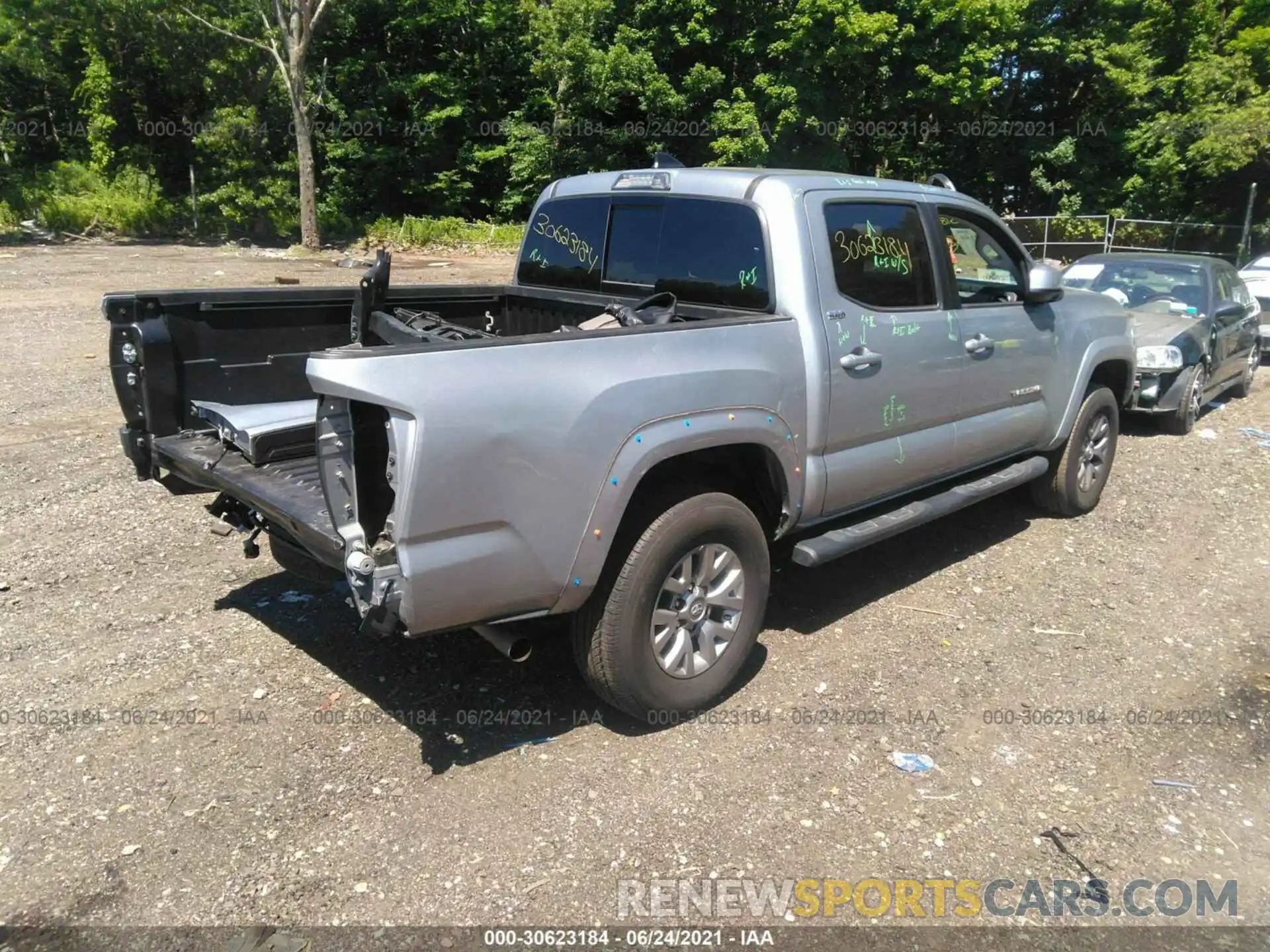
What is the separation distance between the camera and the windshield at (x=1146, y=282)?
9.83 m

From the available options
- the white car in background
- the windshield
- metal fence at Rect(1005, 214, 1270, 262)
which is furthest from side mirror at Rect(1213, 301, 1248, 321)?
metal fence at Rect(1005, 214, 1270, 262)

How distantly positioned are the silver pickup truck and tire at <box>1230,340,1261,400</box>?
6758 millimetres

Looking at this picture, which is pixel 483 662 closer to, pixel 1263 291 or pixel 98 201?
pixel 1263 291

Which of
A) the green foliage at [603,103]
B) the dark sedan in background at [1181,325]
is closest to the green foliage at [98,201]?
the green foliage at [603,103]

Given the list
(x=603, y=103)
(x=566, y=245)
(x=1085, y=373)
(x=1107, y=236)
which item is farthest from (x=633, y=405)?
(x=603, y=103)

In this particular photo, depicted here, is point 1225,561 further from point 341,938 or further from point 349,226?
point 349,226

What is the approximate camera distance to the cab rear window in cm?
426

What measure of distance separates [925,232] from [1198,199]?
32373 millimetres

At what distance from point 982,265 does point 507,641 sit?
377 cm

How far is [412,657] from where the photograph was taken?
14.6 feet

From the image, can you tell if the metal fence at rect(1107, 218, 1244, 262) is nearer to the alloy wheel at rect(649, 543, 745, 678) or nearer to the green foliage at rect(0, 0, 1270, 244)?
the green foliage at rect(0, 0, 1270, 244)

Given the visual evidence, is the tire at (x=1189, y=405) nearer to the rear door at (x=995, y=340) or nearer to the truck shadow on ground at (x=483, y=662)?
the rear door at (x=995, y=340)

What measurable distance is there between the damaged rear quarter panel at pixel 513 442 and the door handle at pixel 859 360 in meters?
0.81

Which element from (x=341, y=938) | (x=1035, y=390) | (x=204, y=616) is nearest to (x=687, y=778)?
(x=341, y=938)
